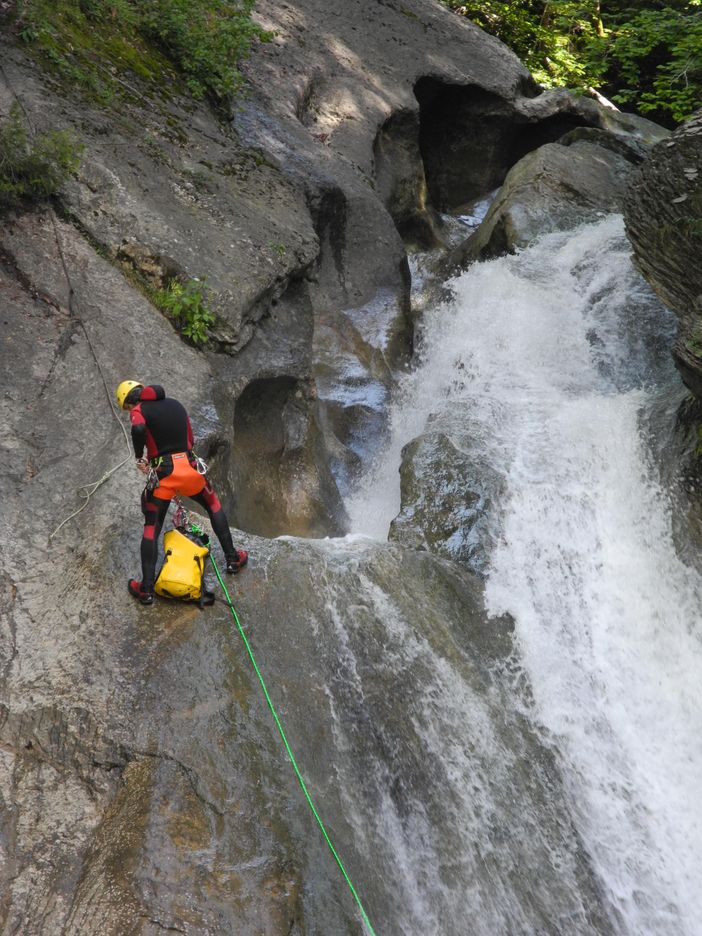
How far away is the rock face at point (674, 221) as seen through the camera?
7824 mm

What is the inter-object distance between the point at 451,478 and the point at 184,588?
3.25 m

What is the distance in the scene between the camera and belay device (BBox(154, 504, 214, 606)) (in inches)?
211

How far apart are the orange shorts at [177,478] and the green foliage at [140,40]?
5505 mm

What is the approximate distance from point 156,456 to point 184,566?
29.9 inches

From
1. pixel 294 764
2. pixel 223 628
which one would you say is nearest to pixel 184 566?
pixel 223 628

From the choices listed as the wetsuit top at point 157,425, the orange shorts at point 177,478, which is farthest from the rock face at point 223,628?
the wetsuit top at point 157,425

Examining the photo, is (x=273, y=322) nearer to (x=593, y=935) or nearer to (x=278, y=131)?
(x=278, y=131)

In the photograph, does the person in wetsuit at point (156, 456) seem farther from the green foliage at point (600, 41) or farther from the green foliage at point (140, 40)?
the green foliage at point (600, 41)

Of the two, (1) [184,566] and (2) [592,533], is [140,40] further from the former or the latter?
(2) [592,533]

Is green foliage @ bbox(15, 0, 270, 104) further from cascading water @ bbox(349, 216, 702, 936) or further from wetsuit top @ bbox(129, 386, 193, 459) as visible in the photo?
wetsuit top @ bbox(129, 386, 193, 459)

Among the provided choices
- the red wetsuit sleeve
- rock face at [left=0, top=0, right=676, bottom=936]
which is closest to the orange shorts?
the red wetsuit sleeve

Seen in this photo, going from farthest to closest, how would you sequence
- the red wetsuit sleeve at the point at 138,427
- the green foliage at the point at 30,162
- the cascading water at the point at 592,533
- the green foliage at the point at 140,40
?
1. the green foliage at the point at 140,40
2. the green foliage at the point at 30,162
3. the cascading water at the point at 592,533
4. the red wetsuit sleeve at the point at 138,427

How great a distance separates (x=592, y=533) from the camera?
761 cm

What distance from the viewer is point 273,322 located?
8.92 metres
